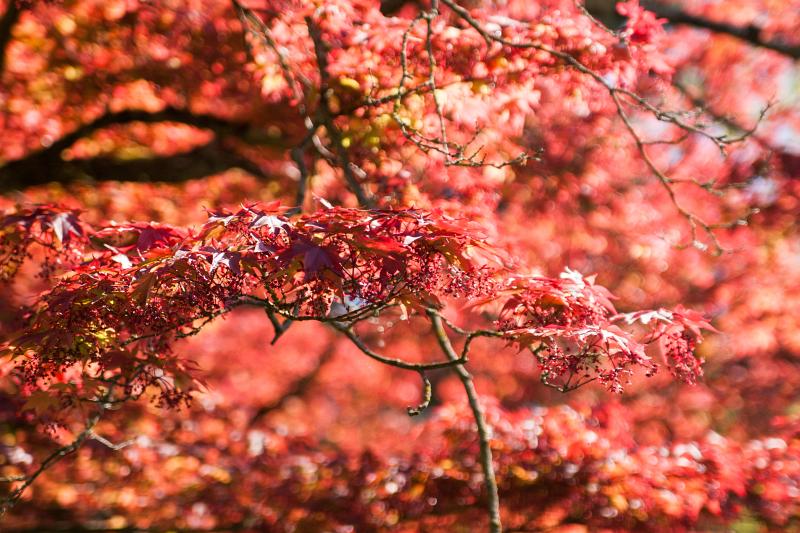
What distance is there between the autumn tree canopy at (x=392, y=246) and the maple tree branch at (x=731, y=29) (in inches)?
1.2

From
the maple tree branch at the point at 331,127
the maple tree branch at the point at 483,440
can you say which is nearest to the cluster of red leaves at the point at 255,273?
the maple tree branch at the point at 483,440

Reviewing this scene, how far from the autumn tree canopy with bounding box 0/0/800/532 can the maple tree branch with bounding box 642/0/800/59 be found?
0.03 metres

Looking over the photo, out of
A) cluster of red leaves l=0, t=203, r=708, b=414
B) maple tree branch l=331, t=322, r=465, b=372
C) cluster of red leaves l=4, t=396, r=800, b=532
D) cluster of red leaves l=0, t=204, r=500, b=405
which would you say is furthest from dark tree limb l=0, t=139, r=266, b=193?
maple tree branch l=331, t=322, r=465, b=372

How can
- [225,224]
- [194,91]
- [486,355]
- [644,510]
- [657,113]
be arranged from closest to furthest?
[225,224]
[657,113]
[644,510]
[194,91]
[486,355]

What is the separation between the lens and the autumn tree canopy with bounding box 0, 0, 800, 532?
2.58 m

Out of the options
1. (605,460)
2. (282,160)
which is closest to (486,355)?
(282,160)

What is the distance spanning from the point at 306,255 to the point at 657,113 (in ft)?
7.67

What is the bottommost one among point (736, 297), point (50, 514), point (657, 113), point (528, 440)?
point (50, 514)

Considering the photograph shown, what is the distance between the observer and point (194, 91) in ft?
20.2

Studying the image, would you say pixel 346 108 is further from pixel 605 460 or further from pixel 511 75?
pixel 605 460

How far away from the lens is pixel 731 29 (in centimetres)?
652

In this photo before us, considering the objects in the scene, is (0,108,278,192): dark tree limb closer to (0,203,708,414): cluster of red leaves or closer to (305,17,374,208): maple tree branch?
(305,17,374,208): maple tree branch

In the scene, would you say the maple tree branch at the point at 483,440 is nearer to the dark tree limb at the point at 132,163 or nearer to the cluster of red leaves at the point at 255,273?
the cluster of red leaves at the point at 255,273

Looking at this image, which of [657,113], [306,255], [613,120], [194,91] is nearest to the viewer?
[306,255]
